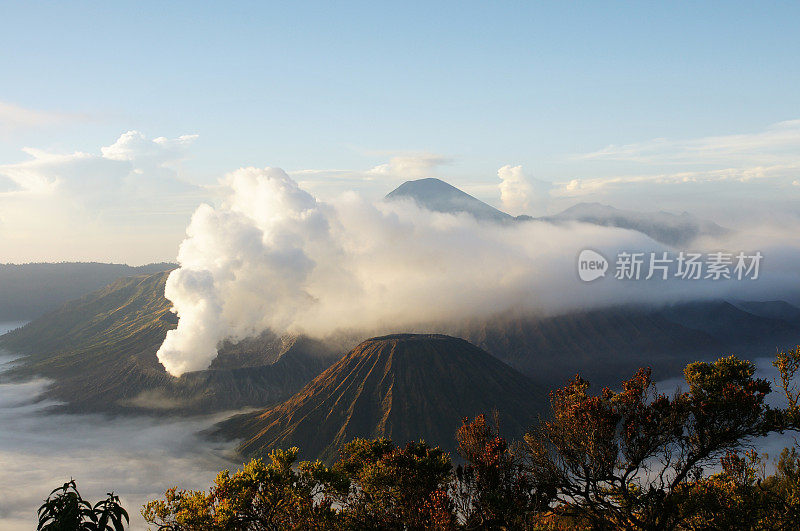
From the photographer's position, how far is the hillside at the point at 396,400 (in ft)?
448

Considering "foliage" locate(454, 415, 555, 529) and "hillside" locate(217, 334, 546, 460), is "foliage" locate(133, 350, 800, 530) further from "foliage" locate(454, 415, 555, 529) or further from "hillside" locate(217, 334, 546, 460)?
"hillside" locate(217, 334, 546, 460)

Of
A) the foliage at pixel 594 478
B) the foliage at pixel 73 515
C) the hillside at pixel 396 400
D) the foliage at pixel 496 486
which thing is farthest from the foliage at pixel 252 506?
the hillside at pixel 396 400

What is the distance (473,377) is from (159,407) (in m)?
103

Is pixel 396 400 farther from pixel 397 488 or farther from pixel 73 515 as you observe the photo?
pixel 73 515

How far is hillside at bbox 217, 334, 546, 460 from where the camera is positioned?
137m

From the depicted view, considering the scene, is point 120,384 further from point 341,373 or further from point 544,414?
point 544,414

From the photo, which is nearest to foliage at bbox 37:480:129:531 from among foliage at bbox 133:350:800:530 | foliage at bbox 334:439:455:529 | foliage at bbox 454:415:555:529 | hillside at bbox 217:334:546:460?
foliage at bbox 133:350:800:530

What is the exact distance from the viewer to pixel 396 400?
14438 centimetres

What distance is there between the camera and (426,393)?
484 feet

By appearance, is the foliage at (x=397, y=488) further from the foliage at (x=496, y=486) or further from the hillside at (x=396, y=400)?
the hillside at (x=396, y=400)

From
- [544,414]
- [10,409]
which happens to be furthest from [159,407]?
[544,414]

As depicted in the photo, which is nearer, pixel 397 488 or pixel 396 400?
pixel 397 488

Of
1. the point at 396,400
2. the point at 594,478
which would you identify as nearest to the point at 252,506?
the point at 594,478

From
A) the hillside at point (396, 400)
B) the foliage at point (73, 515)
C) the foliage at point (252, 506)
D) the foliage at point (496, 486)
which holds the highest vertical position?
the foliage at point (73, 515)
